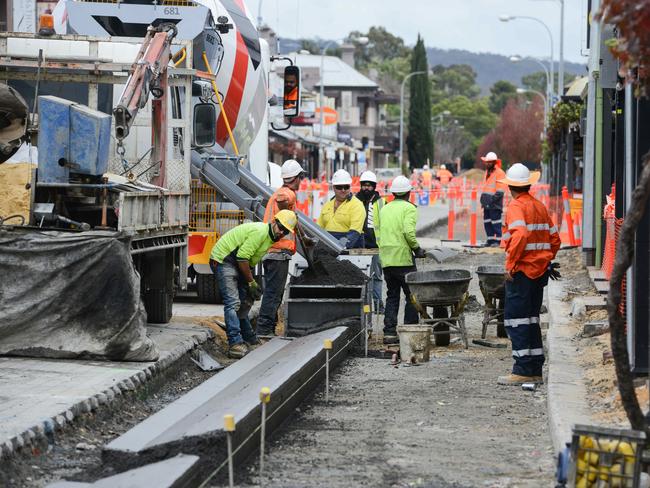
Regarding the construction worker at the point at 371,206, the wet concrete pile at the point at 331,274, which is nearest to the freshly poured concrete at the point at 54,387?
the wet concrete pile at the point at 331,274

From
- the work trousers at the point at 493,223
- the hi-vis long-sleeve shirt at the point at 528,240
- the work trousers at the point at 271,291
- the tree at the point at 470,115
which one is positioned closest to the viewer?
the hi-vis long-sleeve shirt at the point at 528,240

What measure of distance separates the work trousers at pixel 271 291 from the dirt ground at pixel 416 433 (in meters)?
1.34

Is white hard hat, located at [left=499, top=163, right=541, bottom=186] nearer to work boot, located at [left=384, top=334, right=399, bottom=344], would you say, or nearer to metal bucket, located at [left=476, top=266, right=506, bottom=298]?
metal bucket, located at [left=476, top=266, right=506, bottom=298]

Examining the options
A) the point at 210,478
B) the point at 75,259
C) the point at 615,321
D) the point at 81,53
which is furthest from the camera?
the point at 81,53

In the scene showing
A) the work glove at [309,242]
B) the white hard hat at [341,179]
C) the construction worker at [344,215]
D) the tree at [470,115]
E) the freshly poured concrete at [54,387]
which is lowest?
the freshly poured concrete at [54,387]

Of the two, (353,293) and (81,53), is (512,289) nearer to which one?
(353,293)

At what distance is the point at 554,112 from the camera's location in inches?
1499

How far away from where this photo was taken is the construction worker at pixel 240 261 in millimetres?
13266

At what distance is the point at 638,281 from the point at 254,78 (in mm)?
10391

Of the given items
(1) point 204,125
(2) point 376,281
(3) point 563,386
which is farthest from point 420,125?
Answer: (3) point 563,386

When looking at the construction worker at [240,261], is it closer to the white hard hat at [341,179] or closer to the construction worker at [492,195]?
the white hard hat at [341,179]

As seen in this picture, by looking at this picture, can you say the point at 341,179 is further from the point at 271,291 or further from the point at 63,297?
the point at 63,297

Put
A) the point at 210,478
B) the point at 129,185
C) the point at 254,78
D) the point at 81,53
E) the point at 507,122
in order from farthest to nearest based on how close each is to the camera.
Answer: the point at 507,122
the point at 254,78
the point at 81,53
the point at 129,185
the point at 210,478

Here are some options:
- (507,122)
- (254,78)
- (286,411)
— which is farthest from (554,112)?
(507,122)
